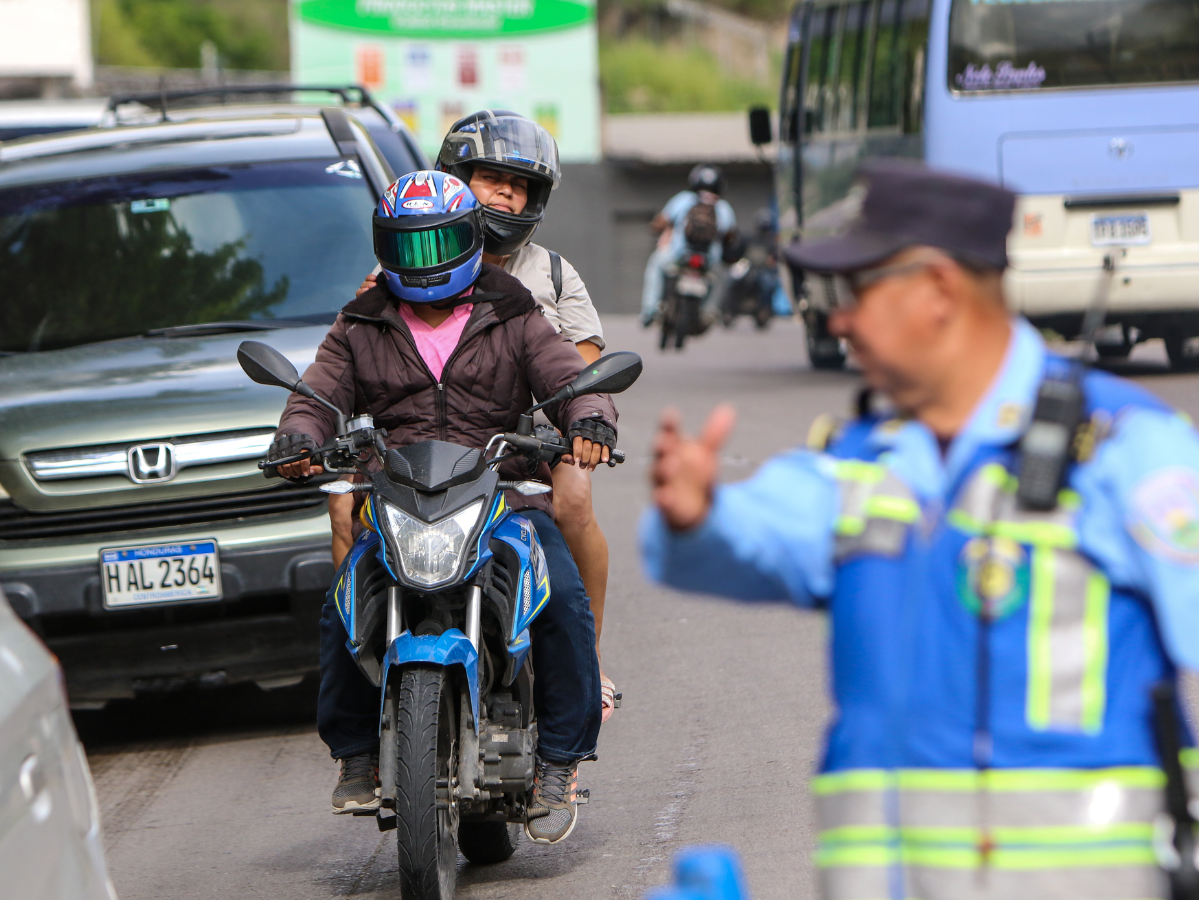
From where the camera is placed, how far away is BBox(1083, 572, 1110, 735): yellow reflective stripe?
2299mm

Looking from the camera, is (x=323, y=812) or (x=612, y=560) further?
(x=612, y=560)

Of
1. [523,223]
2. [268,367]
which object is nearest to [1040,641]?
[268,367]

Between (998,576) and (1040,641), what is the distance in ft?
0.33

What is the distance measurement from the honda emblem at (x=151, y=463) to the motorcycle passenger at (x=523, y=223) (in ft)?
3.48

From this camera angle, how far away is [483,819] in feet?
15.6

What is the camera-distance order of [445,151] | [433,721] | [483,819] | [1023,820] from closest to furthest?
1. [1023,820]
2. [433,721]
3. [483,819]
4. [445,151]

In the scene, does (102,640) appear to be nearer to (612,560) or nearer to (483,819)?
(483,819)

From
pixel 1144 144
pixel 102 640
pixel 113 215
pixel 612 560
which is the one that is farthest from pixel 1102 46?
pixel 102 640

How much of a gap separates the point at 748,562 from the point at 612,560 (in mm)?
7178

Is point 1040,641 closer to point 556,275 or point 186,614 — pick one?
point 556,275

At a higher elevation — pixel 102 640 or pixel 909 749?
pixel 909 749

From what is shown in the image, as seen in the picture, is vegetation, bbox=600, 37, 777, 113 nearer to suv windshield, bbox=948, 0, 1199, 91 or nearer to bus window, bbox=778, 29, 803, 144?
bus window, bbox=778, 29, 803, 144

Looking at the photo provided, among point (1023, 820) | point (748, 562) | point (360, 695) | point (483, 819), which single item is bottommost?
point (483, 819)

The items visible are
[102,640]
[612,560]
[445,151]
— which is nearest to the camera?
[445,151]
